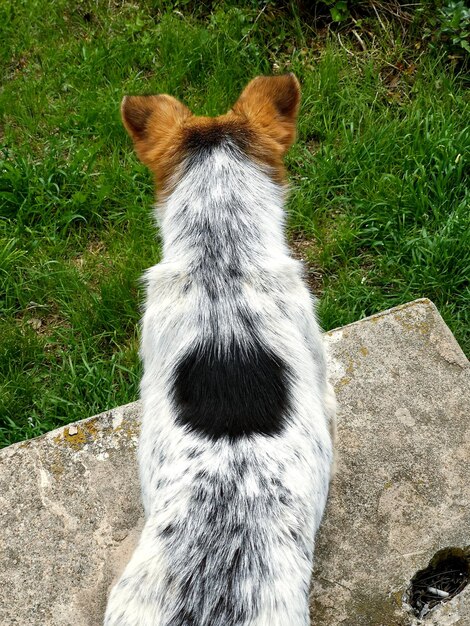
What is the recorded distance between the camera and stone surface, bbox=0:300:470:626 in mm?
3076

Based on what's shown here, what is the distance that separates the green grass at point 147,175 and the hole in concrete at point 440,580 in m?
1.61

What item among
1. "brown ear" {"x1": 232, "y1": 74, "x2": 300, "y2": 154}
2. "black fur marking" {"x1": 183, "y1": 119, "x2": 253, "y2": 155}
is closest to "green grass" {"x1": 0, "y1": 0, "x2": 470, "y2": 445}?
"brown ear" {"x1": 232, "y1": 74, "x2": 300, "y2": 154}

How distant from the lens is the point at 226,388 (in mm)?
2564

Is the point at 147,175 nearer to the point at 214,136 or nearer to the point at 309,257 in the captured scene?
the point at 309,257

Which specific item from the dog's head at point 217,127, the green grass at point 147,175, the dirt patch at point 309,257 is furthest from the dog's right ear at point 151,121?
the dirt patch at point 309,257

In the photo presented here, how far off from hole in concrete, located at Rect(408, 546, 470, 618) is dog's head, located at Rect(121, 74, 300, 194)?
1.80 m

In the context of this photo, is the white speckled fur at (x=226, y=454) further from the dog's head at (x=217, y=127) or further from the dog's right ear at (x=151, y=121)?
the dog's right ear at (x=151, y=121)

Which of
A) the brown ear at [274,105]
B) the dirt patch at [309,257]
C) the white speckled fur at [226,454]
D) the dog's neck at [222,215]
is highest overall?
the brown ear at [274,105]

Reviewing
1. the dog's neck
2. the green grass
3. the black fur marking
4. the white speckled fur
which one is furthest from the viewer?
the green grass

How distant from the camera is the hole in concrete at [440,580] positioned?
3.04m

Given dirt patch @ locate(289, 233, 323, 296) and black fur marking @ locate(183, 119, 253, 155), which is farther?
dirt patch @ locate(289, 233, 323, 296)

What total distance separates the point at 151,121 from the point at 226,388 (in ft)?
4.30

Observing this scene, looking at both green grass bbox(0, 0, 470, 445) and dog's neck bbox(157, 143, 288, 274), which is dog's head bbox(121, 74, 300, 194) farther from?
green grass bbox(0, 0, 470, 445)

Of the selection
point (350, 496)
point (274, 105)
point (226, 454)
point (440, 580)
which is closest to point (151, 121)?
point (274, 105)
